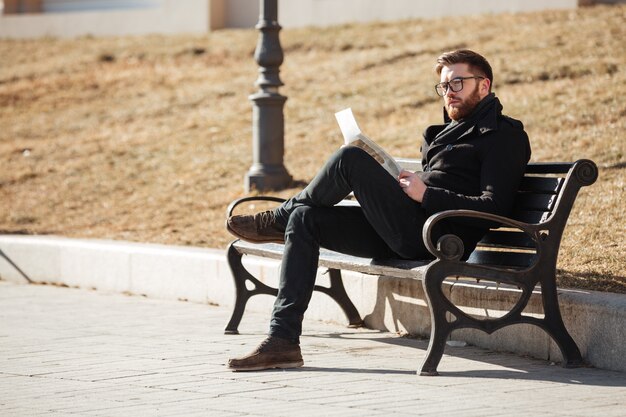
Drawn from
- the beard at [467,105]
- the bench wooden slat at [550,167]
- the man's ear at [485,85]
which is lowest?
the bench wooden slat at [550,167]

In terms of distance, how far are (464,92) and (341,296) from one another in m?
1.82

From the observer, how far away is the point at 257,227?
6.85m

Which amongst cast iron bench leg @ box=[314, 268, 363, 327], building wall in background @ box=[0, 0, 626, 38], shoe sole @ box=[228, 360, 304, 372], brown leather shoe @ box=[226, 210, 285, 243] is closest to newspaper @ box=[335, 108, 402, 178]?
brown leather shoe @ box=[226, 210, 285, 243]

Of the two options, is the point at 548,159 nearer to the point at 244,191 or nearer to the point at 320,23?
the point at 244,191

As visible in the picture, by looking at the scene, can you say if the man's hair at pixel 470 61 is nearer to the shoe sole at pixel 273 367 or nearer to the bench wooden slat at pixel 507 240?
the bench wooden slat at pixel 507 240

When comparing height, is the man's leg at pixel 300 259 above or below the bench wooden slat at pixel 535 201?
below

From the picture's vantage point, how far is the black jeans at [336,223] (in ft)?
20.5

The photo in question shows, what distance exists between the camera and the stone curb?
20.4ft

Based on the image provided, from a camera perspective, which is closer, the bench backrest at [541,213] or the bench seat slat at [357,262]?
the bench backrest at [541,213]

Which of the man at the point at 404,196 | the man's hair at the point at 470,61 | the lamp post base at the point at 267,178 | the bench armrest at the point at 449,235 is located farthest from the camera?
the lamp post base at the point at 267,178

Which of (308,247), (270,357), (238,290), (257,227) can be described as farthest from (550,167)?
(238,290)

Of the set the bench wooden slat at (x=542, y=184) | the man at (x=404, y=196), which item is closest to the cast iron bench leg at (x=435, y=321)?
the man at (x=404, y=196)

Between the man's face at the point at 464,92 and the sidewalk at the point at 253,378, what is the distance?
1302 mm

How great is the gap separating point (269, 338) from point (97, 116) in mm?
11025
